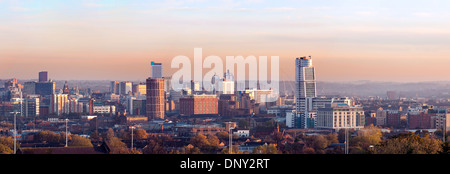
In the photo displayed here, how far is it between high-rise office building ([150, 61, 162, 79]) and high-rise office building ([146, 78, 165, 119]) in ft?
21.9

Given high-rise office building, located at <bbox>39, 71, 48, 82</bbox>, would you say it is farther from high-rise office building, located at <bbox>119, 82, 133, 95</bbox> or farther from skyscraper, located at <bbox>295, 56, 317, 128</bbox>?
skyscraper, located at <bbox>295, 56, 317, 128</bbox>

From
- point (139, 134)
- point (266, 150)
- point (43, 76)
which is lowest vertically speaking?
point (139, 134)

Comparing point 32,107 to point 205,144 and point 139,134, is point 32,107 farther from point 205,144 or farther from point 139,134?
point 205,144

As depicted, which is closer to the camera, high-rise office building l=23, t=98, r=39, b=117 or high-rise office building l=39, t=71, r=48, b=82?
high-rise office building l=23, t=98, r=39, b=117

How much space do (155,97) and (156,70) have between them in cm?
856

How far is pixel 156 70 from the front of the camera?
102 meters

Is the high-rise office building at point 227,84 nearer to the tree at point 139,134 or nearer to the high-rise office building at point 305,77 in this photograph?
the high-rise office building at point 305,77

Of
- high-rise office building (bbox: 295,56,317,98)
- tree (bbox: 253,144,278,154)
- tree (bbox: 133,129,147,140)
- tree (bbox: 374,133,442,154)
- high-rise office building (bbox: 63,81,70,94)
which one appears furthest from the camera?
high-rise office building (bbox: 63,81,70,94)

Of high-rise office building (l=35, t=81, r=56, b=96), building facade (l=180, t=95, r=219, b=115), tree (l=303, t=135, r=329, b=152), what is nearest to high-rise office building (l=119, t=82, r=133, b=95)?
high-rise office building (l=35, t=81, r=56, b=96)

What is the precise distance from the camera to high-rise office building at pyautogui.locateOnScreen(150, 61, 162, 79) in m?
101

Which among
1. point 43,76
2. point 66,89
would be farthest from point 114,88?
point 43,76
